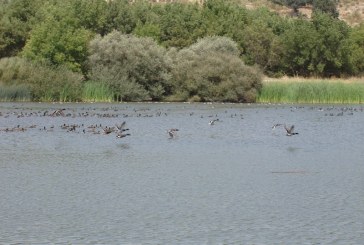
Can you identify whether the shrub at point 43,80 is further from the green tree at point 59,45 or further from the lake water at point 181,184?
the lake water at point 181,184

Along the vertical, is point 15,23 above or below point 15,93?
above

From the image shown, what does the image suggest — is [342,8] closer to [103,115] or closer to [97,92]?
[97,92]

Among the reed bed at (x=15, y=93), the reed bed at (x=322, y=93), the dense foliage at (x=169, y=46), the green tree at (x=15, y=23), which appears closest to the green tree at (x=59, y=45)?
the dense foliage at (x=169, y=46)

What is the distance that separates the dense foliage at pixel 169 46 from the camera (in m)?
68.2

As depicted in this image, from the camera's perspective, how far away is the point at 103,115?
49.5 meters

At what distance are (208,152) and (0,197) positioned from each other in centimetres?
1249

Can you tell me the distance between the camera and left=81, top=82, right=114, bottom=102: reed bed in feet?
220

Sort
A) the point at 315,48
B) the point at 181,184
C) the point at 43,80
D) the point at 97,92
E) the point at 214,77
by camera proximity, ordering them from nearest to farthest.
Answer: the point at 181,184 → the point at 43,80 → the point at 97,92 → the point at 214,77 → the point at 315,48

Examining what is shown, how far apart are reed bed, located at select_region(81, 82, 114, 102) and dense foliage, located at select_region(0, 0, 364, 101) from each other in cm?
17

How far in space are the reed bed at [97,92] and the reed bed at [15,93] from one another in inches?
170

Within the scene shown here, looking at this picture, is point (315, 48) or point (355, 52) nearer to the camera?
point (315, 48)

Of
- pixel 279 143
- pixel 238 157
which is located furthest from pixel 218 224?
pixel 279 143

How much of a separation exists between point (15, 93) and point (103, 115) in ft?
61.5

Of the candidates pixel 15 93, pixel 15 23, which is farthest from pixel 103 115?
pixel 15 23
